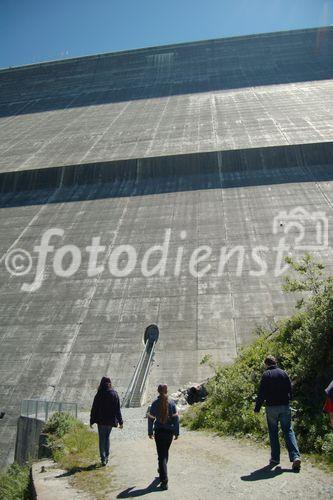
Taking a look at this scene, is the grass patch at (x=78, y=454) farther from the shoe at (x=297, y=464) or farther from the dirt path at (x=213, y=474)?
the shoe at (x=297, y=464)

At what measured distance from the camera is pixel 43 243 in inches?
845

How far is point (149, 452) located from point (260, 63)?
44633mm

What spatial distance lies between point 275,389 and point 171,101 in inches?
1426

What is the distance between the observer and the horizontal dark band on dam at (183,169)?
2442cm

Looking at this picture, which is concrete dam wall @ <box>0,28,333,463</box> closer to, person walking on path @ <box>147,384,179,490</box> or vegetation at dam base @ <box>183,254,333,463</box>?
vegetation at dam base @ <box>183,254,333,463</box>

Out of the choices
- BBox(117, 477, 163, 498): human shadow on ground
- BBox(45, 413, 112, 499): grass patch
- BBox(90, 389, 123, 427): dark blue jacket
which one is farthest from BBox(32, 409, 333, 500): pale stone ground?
BBox(90, 389, 123, 427): dark blue jacket

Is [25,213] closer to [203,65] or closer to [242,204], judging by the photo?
[242,204]

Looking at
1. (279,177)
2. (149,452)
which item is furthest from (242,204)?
(149,452)

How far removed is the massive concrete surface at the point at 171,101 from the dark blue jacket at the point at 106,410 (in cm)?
2208

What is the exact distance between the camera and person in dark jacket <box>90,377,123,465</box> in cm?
581

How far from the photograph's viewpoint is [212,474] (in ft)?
16.5

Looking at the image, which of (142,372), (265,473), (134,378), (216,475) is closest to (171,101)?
(142,372)

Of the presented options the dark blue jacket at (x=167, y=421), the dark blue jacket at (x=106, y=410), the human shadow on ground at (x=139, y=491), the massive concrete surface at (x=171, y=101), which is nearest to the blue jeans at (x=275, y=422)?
the dark blue jacket at (x=167, y=421)

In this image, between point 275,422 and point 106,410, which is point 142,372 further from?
point 275,422
